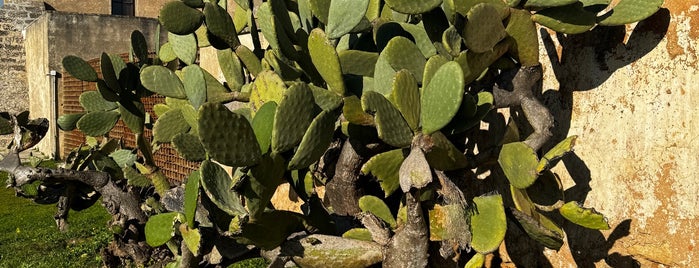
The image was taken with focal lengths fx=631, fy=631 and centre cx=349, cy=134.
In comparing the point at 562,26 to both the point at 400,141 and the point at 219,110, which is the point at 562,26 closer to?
the point at 400,141

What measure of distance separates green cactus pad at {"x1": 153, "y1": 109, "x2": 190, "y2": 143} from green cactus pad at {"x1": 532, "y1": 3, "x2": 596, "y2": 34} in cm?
126

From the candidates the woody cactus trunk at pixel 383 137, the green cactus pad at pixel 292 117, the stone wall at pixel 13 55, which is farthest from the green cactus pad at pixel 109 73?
the stone wall at pixel 13 55

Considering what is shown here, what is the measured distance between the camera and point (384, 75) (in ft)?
4.91

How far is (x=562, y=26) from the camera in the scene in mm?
1419

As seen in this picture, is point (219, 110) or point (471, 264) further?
point (471, 264)

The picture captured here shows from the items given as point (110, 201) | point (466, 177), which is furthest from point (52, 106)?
point (466, 177)

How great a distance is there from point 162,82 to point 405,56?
1017 millimetres

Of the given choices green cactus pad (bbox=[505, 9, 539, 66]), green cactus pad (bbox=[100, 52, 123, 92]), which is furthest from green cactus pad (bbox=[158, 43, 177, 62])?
green cactus pad (bbox=[505, 9, 539, 66])

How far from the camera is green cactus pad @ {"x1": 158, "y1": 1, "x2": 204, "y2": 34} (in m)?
1.72

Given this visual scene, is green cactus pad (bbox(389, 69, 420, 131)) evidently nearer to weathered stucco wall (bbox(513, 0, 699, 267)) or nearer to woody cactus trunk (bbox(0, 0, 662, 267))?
woody cactus trunk (bbox(0, 0, 662, 267))

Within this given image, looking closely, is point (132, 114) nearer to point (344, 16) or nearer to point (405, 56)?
point (344, 16)

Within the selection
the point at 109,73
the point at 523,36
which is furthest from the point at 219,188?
the point at 109,73

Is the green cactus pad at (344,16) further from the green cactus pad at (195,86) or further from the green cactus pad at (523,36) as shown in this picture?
the green cactus pad at (195,86)

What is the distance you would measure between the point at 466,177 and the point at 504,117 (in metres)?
0.22
